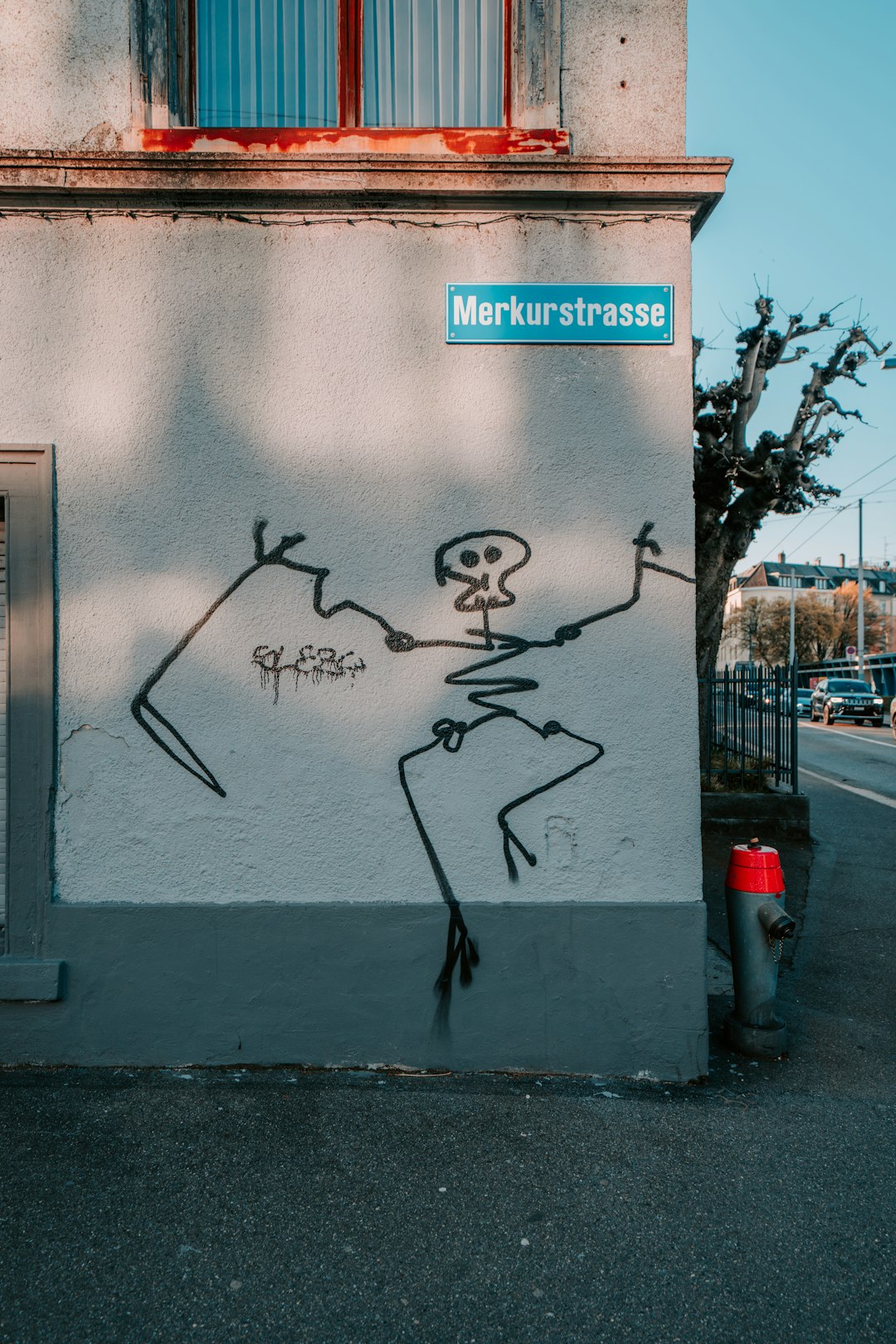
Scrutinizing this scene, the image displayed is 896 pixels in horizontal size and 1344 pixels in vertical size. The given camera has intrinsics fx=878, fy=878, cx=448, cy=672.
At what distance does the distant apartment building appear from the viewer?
280 ft

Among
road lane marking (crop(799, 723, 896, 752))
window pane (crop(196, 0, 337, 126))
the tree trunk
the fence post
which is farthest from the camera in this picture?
road lane marking (crop(799, 723, 896, 752))

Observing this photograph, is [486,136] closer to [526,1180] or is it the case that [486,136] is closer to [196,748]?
[196,748]

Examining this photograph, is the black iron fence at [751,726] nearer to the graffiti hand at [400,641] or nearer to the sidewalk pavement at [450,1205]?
the sidewalk pavement at [450,1205]

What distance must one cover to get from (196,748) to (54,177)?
2.51 m

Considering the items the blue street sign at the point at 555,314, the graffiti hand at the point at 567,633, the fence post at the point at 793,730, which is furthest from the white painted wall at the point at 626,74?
the fence post at the point at 793,730

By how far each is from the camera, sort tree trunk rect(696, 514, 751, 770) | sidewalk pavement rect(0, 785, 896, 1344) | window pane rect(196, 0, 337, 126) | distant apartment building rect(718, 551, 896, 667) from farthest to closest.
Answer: distant apartment building rect(718, 551, 896, 667) < tree trunk rect(696, 514, 751, 770) < window pane rect(196, 0, 337, 126) < sidewalk pavement rect(0, 785, 896, 1344)

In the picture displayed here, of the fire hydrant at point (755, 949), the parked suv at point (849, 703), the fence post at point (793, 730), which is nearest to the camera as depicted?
the fire hydrant at point (755, 949)

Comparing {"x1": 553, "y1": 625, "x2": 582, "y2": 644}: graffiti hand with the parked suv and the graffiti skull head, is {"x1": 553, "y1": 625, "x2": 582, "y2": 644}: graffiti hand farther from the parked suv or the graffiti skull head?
the parked suv

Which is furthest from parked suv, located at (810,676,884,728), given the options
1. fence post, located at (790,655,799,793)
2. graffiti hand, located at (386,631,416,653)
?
graffiti hand, located at (386,631,416,653)

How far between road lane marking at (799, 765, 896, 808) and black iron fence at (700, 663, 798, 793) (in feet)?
9.12

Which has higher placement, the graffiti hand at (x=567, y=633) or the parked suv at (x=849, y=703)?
the graffiti hand at (x=567, y=633)

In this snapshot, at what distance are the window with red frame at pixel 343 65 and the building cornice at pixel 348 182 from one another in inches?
26.7

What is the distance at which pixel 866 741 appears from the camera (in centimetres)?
2219

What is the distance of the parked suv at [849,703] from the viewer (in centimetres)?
2934
